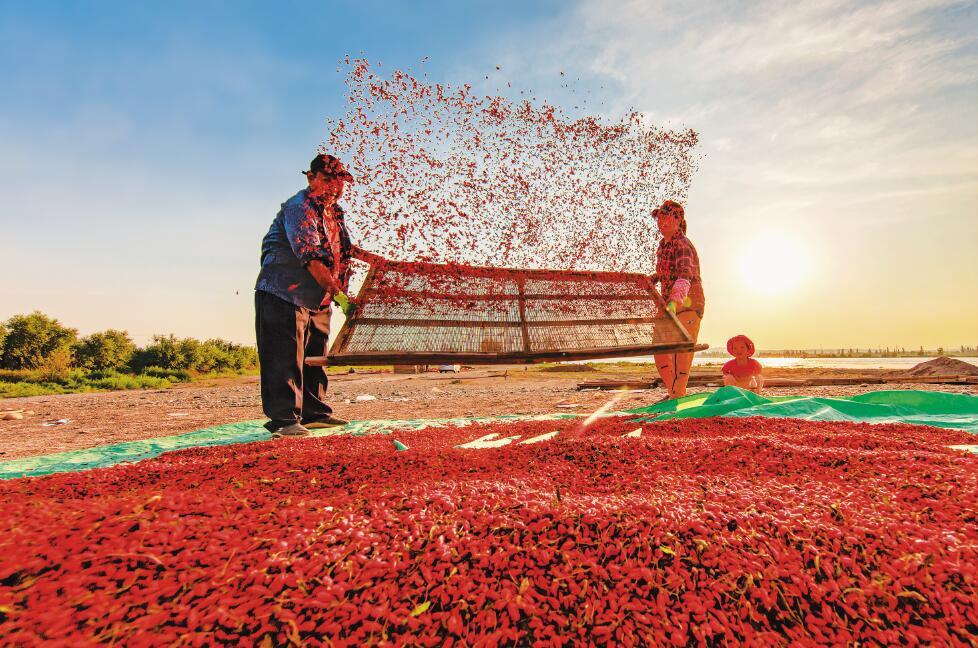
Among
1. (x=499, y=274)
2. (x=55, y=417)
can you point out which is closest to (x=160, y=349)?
(x=55, y=417)

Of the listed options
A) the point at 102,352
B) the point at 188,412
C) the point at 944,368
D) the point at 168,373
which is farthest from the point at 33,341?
the point at 944,368

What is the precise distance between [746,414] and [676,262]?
177 centimetres

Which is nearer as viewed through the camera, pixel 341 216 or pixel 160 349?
pixel 341 216

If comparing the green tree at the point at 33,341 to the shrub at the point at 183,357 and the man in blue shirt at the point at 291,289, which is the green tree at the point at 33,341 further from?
the man in blue shirt at the point at 291,289

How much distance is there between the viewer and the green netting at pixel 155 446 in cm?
345

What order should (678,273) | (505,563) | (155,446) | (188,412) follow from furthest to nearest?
1. (188,412)
2. (678,273)
3. (155,446)
4. (505,563)

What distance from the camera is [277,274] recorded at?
4.14 metres

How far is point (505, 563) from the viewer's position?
1.28 metres

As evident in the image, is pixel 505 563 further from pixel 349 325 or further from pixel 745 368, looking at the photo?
pixel 745 368

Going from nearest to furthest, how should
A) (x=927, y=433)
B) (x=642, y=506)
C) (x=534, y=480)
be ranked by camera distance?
(x=642, y=506) < (x=534, y=480) < (x=927, y=433)

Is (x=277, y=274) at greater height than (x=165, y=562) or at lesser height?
greater

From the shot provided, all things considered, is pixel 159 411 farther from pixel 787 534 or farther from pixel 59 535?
pixel 787 534

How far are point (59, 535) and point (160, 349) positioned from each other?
2285cm

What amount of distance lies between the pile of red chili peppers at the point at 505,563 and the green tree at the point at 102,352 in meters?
21.8
